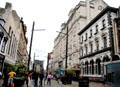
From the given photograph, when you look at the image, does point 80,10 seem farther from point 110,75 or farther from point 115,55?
point 110,75

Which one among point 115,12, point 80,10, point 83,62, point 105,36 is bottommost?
point 83,62

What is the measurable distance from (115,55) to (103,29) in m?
6.30

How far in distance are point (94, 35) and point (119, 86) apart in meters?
23.8

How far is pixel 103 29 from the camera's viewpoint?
26188mm

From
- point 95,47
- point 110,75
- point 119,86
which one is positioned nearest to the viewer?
point 119,86

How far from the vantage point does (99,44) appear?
26.8 metres

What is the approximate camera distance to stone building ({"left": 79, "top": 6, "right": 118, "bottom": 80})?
23763mm

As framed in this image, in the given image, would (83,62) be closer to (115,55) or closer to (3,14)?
(115,55)

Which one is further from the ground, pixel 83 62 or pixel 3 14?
pixel 3 14

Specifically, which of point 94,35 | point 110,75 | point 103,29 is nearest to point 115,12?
point 103,29

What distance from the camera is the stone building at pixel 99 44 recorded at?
23763 millimetres

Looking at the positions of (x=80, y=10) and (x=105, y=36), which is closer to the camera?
(x=105, y=36)

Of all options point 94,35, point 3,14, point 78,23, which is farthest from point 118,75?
point 78,23

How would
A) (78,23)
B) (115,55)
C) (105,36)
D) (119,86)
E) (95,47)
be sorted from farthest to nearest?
(78,23) → (95,47) → (105,36) → (115,55) → (119,86)
